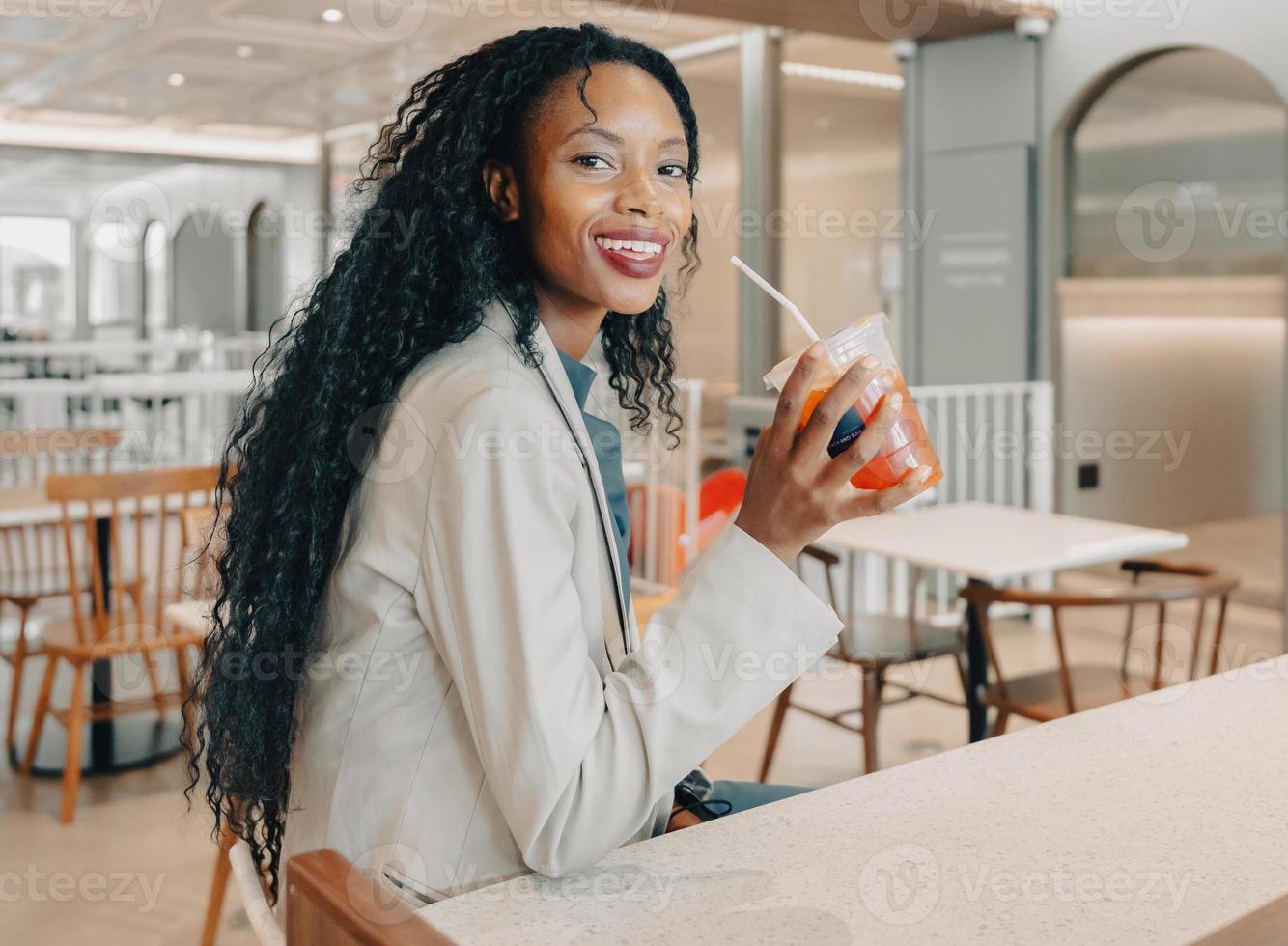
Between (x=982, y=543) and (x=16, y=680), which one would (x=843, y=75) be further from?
(x=16, y=680)

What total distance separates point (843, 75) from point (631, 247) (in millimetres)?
6411

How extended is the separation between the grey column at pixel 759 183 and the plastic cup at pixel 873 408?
621 centimetres

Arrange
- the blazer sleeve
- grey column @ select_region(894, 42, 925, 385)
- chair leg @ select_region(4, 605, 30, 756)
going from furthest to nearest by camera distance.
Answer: grey column @ select_region(894, 42, 925, 385)
chair leg @ select_region(4, 605, 30, 756)
the blazer sleeve

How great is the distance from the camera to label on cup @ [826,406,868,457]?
104 centimetres

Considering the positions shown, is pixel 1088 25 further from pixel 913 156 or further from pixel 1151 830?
pixel 1151 830

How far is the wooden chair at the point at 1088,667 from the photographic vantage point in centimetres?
269

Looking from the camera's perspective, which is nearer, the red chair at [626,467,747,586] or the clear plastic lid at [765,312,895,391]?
the clear plastic lid at [765,312,895,391]

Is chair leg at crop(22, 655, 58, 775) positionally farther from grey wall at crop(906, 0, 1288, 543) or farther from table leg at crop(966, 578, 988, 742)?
grey wall at crop(906, 0, 1288, 543)
